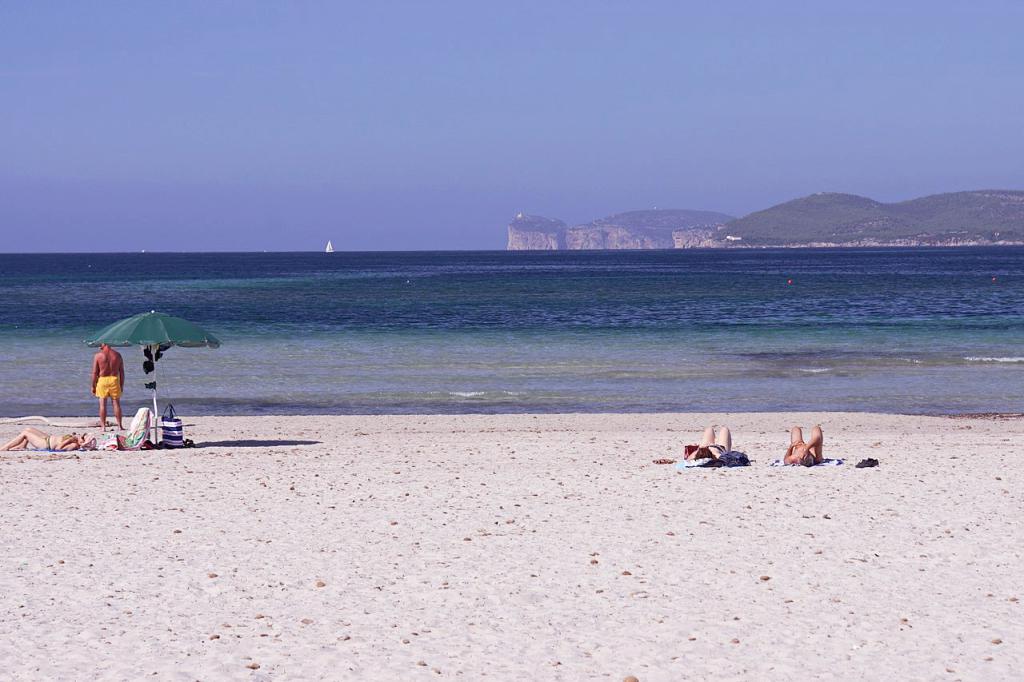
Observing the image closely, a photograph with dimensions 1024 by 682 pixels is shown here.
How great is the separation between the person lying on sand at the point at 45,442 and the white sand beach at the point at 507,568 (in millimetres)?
813

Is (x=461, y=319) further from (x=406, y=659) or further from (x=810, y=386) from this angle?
(x=406, y=659)

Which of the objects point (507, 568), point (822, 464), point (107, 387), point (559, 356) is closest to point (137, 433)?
point (107, 387)

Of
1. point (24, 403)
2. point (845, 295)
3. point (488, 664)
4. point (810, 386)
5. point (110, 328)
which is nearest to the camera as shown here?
point (488, 664)

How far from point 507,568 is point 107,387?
11.6 metres

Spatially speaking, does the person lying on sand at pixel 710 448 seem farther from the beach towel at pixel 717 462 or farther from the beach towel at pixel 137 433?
the beach towel at pixel 137 433

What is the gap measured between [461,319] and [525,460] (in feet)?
124

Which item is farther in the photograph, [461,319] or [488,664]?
[461,319]

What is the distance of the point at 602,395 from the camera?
25.7m

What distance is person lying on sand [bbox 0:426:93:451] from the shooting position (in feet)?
55.3

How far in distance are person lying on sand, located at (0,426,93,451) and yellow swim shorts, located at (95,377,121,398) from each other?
7.37 feet

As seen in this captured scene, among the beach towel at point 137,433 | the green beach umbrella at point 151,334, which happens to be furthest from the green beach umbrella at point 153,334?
the beach towel at point 137,433

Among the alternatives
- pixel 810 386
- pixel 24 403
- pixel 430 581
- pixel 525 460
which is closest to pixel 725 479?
pixel 525 460

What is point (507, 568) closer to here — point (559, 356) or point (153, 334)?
point (153, 334)

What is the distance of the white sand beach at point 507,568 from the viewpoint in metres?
7.71
